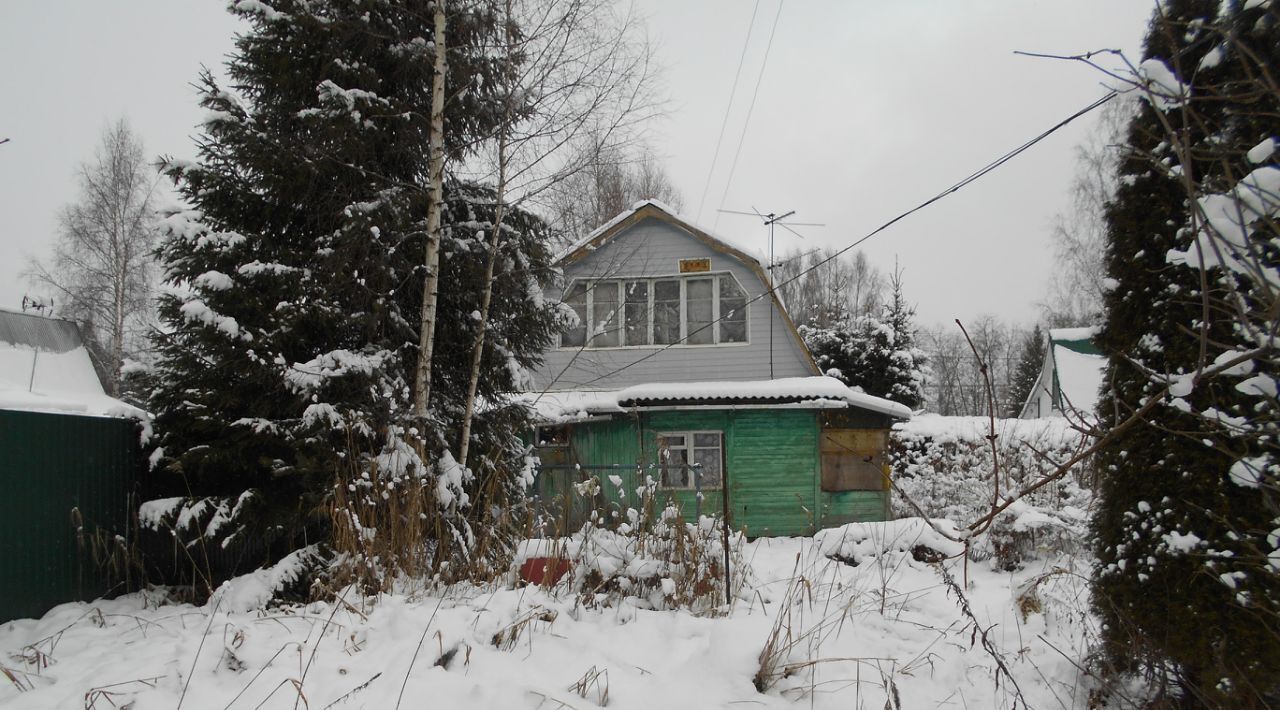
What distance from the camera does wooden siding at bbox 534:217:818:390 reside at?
488 inches

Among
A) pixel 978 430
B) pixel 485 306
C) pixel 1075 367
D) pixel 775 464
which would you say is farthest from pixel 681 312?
pixel 1075 367

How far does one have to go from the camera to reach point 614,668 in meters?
3.27

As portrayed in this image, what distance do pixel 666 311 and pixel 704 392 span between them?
2111 mm

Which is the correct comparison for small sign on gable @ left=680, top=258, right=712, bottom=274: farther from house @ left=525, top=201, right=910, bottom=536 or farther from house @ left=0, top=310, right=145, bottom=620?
house @ left=0, top=310, right=145, bottom=620

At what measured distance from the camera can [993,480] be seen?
1048 cm

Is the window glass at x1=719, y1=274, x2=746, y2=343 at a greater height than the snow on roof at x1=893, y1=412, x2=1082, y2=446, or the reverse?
the window glass at x1=719, y1=274, x2=746, y2=343

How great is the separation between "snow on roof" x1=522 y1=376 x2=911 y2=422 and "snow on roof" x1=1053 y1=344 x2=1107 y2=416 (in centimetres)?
624

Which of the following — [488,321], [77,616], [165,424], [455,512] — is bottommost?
[77,616]

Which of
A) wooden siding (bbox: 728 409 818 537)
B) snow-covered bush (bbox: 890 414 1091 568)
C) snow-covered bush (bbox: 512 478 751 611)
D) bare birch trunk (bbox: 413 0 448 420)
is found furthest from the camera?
wooden siding (bbox: 728 409 818 537)

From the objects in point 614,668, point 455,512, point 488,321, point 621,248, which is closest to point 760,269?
point 621,248

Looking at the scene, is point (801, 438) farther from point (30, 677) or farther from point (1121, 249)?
point (30, 677)

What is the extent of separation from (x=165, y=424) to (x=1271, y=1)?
734cm

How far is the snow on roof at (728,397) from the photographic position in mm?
11047

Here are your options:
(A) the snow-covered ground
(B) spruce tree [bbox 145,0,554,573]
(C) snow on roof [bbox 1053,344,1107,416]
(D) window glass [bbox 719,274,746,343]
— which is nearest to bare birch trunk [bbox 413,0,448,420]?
(B) spruce tree [bbox 145,0,554,573]
